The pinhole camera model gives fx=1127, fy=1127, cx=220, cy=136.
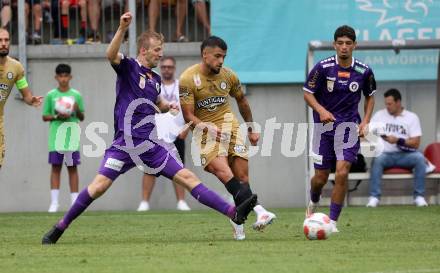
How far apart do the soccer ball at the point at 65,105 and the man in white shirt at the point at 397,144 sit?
487 centimetres

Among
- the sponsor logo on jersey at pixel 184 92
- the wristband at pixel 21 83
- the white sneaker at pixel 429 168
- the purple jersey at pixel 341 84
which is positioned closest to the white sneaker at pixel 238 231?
the sponsor logo on jersey at pixel 184 92

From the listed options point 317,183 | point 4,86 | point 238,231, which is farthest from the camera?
point 4,86

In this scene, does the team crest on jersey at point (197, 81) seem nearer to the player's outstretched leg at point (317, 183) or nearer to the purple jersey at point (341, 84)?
the purple jersey at point (341, 84)

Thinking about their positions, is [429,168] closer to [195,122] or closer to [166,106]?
[195,122]

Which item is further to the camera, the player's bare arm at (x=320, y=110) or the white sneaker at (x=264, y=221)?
the player's bare arm at (x=320, y=110)

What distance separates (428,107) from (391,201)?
6.07 ft

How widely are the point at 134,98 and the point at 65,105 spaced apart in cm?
687

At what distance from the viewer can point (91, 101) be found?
1941 cm

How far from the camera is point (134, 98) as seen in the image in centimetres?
1115

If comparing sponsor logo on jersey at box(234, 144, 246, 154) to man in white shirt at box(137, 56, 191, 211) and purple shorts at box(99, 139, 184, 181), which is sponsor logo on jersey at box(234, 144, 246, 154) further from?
man in white shirt at box(137, 56, 191, 211)

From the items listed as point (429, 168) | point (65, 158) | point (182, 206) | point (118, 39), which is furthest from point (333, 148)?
point (65, 158)

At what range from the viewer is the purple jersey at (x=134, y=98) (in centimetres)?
1107

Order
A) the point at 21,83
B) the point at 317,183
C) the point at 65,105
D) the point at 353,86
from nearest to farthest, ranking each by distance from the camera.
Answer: the point at 353,86, the point at 317,183, the point at 21,83, the point at 65,105

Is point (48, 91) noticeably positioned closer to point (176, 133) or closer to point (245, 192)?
point (176, 133)
